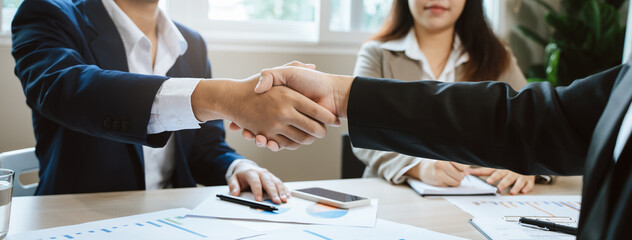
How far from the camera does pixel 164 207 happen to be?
1.00m

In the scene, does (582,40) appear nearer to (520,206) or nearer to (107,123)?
(520,206)

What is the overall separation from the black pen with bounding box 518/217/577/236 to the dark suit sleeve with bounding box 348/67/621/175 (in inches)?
4.0

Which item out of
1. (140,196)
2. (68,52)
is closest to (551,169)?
(140,196)

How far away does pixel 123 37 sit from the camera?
1.40 m

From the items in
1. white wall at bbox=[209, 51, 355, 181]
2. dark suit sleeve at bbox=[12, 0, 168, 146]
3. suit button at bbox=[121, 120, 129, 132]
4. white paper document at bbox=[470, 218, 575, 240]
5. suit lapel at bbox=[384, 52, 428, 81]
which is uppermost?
dark suit sleeve at bbox=[12, 0, 168, 146]

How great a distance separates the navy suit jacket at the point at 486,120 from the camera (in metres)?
0.82

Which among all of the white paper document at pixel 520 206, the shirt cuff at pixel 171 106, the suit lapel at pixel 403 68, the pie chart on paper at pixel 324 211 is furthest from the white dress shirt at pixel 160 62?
the suit lapel at pixel 403 68

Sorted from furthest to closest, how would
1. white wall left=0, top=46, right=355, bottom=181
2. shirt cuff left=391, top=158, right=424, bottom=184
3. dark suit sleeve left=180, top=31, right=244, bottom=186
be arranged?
white wall left=0, top=46, right=355, bottom=181 → dark suit sleeve left=180, top=31, right=244, bottom=186 → shirt cuff left=391, top=158, right=424, bottom=184

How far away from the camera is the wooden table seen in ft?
2.97

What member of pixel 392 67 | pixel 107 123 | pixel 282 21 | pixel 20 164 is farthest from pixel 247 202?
pixel 282 21

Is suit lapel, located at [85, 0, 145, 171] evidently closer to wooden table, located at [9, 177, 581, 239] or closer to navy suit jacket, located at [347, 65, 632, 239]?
wooden table, located at [9, 177, 581, 239]

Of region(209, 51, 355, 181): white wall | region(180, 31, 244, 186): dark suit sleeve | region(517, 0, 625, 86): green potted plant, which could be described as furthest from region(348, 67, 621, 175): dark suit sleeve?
region(517, 0, 625, 86): green potted plant

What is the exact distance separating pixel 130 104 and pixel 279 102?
0.31 m

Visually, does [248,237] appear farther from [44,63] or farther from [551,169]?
[44,63]
